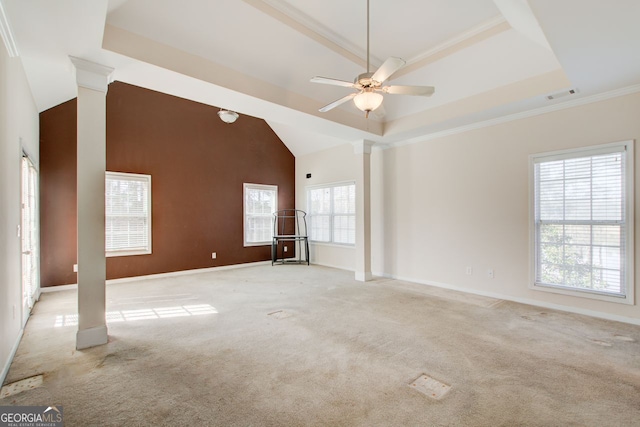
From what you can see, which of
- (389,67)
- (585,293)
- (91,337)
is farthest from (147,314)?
(585,293)

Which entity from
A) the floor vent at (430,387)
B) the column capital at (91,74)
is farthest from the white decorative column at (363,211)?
the column capital at (91,74)

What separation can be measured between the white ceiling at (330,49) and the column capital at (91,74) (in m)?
0.10

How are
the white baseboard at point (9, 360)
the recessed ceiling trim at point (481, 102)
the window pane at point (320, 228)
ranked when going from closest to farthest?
the white baseboard at point (9, 360)
the recessed ceiling trim at point (481, 102)
the window pane at point (320, 228)

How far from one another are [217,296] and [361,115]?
143 inches

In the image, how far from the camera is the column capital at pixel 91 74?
110 inches

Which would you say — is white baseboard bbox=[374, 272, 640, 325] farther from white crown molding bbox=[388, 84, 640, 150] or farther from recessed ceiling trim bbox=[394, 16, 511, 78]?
recessed ceiling trim bbox=[394, 16, 511, 78]

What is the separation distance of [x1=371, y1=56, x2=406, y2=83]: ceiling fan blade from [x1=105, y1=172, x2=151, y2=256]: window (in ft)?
16.0

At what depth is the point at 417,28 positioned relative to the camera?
3541mm

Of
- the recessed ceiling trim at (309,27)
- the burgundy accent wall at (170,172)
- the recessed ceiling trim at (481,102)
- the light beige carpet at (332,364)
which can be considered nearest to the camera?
the light beige carpet at (332,364)

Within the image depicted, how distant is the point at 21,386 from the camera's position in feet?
7.14

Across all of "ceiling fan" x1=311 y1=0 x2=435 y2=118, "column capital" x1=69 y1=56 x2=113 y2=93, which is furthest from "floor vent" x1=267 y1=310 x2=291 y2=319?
"column capital" x1=69 y1=56 x2=113 y2=93

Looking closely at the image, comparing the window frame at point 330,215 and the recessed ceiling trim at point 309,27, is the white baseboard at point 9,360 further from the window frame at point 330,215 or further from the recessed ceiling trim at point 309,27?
the window frame at point 330,215

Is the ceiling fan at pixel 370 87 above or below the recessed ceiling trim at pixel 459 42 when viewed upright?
below

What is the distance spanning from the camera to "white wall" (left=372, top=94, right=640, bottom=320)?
370 centimetres
